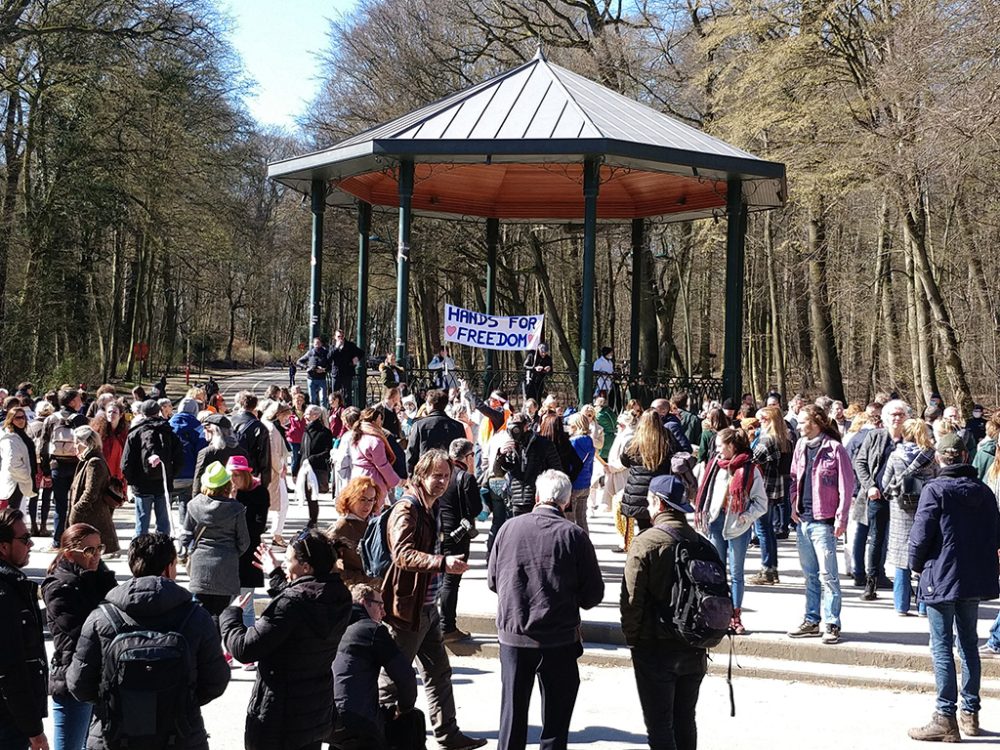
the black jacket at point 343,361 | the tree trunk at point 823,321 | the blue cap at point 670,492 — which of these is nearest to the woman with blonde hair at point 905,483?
the blue cap at point 670,492

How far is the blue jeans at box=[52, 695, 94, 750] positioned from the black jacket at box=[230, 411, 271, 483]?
16.4 ft

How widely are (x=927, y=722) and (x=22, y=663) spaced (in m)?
5.63

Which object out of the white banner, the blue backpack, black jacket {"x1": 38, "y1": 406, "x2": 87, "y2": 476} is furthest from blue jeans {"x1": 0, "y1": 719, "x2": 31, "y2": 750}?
the white banner

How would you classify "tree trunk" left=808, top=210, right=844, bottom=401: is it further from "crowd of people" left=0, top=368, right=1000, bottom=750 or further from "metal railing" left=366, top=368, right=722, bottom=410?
"crowd of people" left=0, top=368, right=1000, bottom=750

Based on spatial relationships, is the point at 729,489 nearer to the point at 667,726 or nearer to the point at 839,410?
the point at 667,726

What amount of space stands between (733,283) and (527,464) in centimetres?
1014

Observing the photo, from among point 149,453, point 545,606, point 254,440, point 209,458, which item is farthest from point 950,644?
point 149,453

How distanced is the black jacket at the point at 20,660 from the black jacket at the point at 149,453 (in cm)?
576

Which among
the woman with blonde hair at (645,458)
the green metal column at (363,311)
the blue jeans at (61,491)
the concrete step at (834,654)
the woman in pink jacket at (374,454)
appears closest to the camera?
the concrete step at (834,654)

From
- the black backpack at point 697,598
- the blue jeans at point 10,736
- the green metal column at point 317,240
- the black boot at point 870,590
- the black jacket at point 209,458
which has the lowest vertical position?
the black boot at point 870,590

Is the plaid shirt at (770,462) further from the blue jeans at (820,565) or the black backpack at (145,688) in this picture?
the black backpack at (145,688)

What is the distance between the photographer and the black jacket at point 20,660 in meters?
4.46

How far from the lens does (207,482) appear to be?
7.01 metres

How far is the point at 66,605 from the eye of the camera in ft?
16.2
